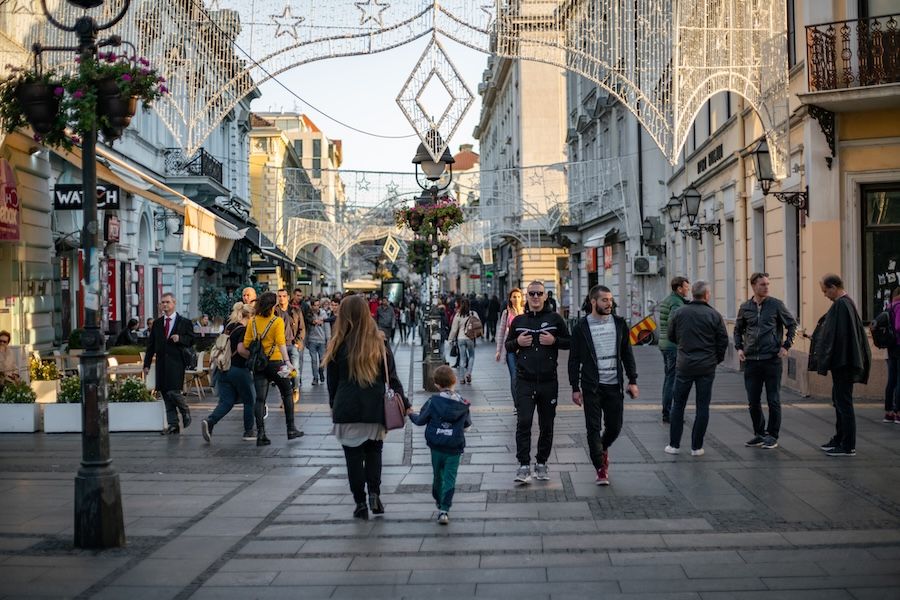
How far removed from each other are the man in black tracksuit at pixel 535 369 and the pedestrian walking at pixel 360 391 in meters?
1.41

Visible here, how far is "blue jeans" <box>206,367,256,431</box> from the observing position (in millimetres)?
12039

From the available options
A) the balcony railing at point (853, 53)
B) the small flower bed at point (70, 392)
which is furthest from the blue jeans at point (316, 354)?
the balcony railing at point (853, 53)

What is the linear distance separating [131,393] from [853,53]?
10802mm

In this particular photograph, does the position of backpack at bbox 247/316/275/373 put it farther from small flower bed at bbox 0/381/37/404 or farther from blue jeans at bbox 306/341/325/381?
blue jeans at bbox 306/341/325/381

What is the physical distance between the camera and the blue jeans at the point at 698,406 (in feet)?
34.1

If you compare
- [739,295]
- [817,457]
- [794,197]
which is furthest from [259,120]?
[817,457]

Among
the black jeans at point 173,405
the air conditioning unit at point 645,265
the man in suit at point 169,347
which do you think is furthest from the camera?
the air conditioning unit at point 645,265

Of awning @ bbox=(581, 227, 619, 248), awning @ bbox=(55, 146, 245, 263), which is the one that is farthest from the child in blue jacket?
awning @ bbox=(581, 227, 619, 248)

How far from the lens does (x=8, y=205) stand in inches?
573

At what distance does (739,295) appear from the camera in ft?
69.3

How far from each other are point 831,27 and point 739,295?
7.35 metres

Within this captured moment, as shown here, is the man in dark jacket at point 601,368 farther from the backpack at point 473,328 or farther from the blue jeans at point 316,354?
the blue jeans at point 316,354

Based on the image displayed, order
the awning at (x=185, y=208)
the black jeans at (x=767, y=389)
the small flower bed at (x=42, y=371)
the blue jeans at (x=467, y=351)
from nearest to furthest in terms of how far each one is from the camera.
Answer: the black jeans at (x=767, y=389) < the small flower bed at (x=42, y=371) < the awning at (x=185, y=208) < the blue jeans at (x=467, y=351)

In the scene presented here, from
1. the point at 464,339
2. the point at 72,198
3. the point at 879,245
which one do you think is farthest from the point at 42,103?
the point at 464,339
